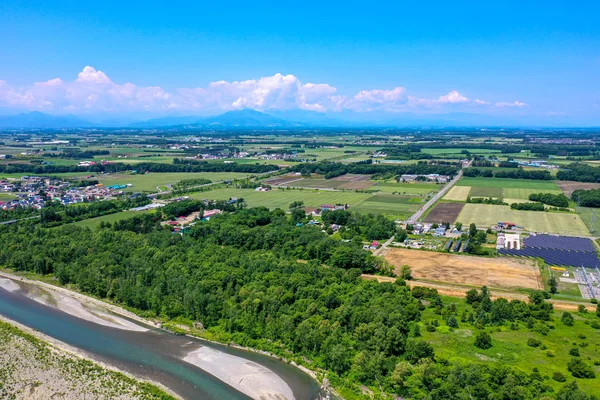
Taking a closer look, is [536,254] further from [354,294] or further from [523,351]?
[354,294]

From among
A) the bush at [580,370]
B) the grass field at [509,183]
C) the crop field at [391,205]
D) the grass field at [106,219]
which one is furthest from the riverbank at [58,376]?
the grass field at [509,183]

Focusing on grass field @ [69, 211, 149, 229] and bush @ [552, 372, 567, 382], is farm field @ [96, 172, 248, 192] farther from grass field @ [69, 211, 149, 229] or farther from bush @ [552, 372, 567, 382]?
bush @ [552, 372, 567, 382]

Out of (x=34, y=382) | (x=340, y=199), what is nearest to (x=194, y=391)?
(x=34, y=382)

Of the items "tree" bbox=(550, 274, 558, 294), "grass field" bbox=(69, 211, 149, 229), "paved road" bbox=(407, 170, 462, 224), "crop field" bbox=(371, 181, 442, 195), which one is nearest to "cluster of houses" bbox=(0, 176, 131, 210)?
"grass field" bbox=(69, 211, 149, 229)

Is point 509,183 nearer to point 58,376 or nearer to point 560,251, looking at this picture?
point 560,251

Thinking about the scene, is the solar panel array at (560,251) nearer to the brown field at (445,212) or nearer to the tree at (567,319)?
the brown field at (445,212)

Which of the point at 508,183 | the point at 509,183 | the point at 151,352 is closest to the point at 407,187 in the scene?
the point at 508,183

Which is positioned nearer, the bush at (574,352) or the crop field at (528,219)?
the bush at (574,352)
